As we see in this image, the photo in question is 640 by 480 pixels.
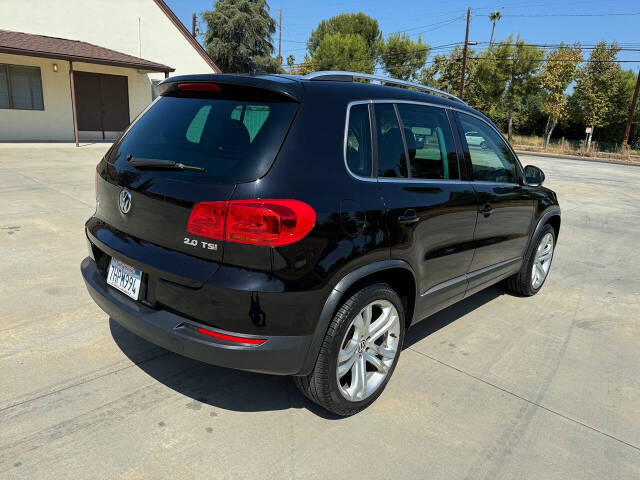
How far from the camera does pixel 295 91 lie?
2.35 metres

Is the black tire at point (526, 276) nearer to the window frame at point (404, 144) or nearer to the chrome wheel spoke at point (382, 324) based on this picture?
the window frame at point (404, 144)

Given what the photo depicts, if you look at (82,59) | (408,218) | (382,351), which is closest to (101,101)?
(82,59)

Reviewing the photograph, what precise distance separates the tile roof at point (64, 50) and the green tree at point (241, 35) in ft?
57.5

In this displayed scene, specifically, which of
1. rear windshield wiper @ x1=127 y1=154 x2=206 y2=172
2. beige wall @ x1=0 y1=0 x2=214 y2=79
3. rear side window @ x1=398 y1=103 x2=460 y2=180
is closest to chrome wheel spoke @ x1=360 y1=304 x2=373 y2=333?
rear side window @ x1=398 y1=103 x2=460 y2=180

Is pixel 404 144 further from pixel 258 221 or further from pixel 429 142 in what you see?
pixel 258 221

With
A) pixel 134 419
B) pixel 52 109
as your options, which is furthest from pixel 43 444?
pixel 52 109

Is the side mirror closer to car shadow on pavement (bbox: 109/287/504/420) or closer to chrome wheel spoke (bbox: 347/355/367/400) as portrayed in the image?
chrome wheel spoke (bbox: 347/355/367/400)

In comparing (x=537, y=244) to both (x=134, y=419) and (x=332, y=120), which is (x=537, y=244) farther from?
(x=134, y=419)

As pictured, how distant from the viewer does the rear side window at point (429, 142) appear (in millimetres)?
2932

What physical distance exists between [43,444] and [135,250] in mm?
1029

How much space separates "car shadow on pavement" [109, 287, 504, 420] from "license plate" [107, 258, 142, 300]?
2.25ft

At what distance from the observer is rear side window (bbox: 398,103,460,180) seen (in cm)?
293

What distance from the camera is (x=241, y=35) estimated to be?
3622cm

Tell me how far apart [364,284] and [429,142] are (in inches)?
45.8
